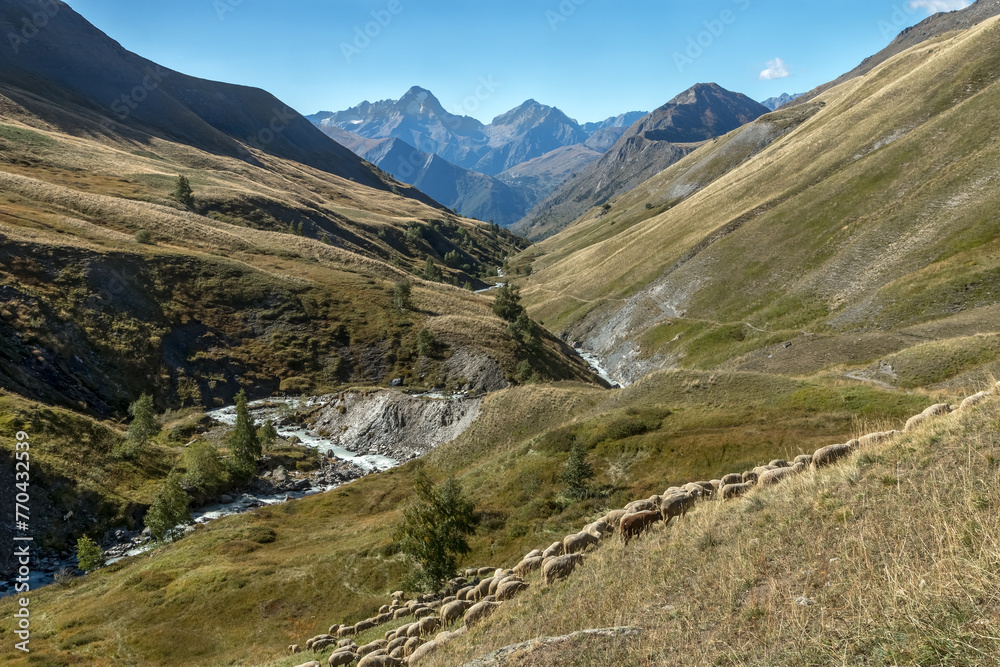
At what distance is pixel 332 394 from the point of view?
80.7 meters

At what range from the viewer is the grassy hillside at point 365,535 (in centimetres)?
3195

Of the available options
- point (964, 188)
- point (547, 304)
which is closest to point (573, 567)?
point (964, 188)

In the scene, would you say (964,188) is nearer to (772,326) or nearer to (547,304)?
(772,326)

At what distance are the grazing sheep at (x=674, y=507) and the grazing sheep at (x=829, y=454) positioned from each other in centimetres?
435

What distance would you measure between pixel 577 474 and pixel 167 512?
36.5 metres

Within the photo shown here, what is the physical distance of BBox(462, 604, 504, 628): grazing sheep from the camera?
16.8 m

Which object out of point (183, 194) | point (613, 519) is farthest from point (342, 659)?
point (183, 194)

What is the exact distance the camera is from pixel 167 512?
46.6 m

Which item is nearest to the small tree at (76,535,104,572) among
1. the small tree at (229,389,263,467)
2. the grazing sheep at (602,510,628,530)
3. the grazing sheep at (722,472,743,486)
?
the small tree at (229,389,263,467)

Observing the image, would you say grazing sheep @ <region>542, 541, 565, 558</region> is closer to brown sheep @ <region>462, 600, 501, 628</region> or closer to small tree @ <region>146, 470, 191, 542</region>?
brown sheep @ <region>462, 600, 501, 628</region>

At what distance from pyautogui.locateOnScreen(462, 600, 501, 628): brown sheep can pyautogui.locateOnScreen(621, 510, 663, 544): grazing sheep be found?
4.87 meters

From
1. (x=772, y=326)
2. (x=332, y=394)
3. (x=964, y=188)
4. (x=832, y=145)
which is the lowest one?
(x=772, y=326)

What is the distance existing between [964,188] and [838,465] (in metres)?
106

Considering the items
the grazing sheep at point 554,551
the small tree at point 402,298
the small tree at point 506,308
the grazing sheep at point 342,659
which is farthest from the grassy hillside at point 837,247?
the grazing sheep at point 342,659
